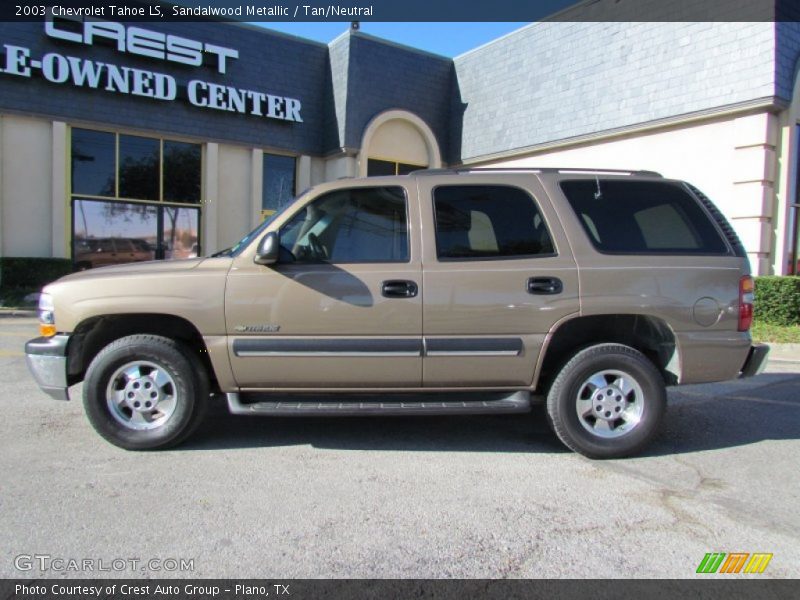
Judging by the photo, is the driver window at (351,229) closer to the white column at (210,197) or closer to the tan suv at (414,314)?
the tan suv at (414,314)

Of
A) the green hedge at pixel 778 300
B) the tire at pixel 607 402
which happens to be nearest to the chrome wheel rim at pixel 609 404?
the tire at pixel 607 402

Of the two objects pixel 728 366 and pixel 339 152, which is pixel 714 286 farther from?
pixel 339 152

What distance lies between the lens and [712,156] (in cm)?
1199

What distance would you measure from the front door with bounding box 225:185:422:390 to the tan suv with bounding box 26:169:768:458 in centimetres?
1

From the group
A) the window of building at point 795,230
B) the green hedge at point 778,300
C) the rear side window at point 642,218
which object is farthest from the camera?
the window of building at point 795,230

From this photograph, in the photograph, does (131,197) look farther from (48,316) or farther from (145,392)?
(145,392)

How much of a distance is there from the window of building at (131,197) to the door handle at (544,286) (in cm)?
1288

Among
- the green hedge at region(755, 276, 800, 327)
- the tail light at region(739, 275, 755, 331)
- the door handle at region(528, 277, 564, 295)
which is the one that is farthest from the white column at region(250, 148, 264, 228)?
the tail light at region(739, 275, 755, 331)

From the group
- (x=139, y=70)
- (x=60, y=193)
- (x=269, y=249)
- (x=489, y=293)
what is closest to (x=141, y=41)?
(x=139, y=70)

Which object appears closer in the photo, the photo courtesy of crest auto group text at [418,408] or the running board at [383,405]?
the photo courtesy of crest auto group text at [418,408]

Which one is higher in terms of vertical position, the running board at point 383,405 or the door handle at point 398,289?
the door handle at point 398,289

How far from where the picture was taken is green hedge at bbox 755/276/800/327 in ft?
35.8

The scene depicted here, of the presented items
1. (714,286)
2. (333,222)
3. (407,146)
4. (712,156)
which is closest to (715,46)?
(712,156)

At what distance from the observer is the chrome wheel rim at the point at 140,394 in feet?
13.9
